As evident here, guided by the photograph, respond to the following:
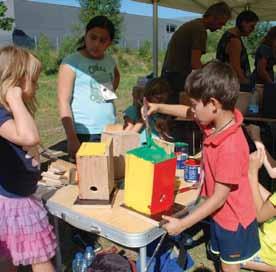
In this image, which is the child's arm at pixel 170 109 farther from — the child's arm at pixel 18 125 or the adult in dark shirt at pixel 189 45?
the adult in dark shirt at pixel 189 45

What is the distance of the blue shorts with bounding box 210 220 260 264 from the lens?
1.63m

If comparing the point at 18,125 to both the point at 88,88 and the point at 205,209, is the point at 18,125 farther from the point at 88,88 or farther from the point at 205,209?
the point at 88,88

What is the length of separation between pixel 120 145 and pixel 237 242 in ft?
2.26

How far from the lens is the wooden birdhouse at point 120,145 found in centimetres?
187

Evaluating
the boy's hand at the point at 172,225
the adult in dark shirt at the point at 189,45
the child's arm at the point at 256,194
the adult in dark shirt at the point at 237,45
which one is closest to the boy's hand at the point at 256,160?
the child's arm at the point at 256,194

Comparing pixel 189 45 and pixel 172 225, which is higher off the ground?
pixel 189 45

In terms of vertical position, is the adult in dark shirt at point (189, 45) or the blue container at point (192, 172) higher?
the adult in dark shirt at point (189, 45)

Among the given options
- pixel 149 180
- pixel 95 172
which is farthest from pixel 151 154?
pixel 95 172

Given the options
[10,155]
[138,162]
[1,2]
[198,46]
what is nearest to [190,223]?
[138,162]

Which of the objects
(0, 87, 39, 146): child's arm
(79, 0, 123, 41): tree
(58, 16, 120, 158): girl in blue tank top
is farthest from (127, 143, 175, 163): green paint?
(79, 0, 123, 41): tree

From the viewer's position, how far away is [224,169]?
1460 millimetres

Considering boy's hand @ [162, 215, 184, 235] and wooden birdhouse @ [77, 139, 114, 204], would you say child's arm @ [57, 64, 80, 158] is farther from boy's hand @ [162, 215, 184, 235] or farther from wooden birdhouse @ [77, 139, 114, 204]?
boy's hand @ [162, 215, 184, 235]

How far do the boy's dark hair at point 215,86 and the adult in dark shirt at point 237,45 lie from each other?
261 centimetres

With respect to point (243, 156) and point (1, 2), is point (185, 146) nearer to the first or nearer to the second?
point (243, 156)
